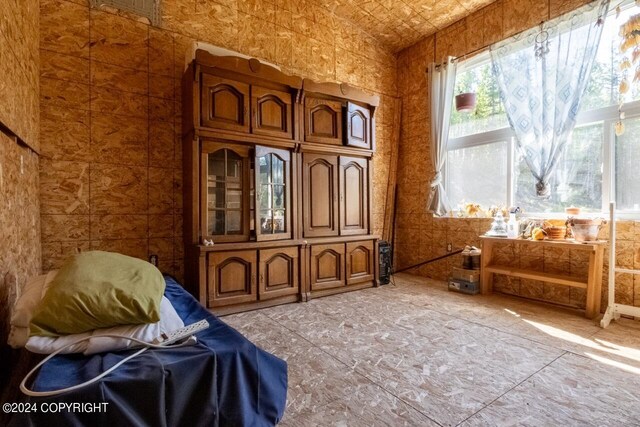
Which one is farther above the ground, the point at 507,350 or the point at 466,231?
the point at 466,231

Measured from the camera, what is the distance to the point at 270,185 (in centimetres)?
342

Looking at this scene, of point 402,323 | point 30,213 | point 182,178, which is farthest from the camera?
point 182,178

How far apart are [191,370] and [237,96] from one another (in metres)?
2.66

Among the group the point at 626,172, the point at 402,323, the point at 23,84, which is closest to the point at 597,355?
the point at 402,323

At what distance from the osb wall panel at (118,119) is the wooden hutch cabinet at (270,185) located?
30 centimetres

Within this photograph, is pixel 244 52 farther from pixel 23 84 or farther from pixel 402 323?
pixel 402 323

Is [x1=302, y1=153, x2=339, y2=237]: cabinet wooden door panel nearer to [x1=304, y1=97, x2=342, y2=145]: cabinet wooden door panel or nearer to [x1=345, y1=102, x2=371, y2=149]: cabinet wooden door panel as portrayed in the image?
[x1=304, y1=97, x2=342, y2=145]: cabinet wooden door panel

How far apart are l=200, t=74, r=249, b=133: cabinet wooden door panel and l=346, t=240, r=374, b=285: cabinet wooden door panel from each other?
188 cm

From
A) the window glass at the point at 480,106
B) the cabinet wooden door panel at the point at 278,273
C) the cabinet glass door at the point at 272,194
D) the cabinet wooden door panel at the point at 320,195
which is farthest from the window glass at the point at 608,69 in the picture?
the cabinet wooden door panel at the point at 278,273

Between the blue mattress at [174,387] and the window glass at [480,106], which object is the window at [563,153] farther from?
the blue mattress at [174,387]

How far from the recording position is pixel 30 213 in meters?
2.41

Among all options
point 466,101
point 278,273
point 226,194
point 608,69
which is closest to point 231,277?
point 278,273

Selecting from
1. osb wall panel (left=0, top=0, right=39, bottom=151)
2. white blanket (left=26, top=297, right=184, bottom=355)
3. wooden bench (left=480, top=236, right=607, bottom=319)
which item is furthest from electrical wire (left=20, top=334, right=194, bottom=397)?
wooden bench (left=480, top=236, right=607, bottom=319)

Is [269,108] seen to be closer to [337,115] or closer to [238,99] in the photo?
[238,99]
